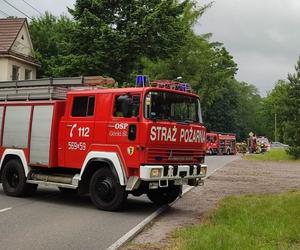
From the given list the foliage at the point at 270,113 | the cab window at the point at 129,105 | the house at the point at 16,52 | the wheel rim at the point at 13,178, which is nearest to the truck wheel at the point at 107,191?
the cab window at the point at 129,105

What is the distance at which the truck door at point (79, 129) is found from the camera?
13523 millimetres

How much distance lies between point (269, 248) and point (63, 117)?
7313 millimetres

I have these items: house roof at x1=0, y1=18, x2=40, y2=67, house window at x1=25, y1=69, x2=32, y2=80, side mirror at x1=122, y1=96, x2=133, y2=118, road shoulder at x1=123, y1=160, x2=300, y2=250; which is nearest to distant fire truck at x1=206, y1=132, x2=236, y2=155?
house window at x1=25, y1=69, x2=32, y2=80

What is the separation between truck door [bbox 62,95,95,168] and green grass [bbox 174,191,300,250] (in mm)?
3435

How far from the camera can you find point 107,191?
510 inches

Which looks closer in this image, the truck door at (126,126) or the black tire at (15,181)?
the truck door at (126,126)

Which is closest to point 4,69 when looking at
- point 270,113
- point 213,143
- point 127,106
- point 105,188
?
point 105,188

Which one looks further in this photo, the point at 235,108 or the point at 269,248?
the point at 235,108

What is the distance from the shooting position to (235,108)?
10388cm

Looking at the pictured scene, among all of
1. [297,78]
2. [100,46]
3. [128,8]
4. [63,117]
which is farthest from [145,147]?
[297,78]

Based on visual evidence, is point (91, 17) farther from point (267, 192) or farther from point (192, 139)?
point (192, 139)

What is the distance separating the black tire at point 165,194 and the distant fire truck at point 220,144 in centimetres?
5141

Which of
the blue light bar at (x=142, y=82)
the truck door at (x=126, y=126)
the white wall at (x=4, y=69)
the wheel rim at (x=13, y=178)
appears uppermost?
the white wall at (x=4, y=69)

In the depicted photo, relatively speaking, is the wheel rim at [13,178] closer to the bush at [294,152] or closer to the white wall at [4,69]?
the white wall at [4,69]
